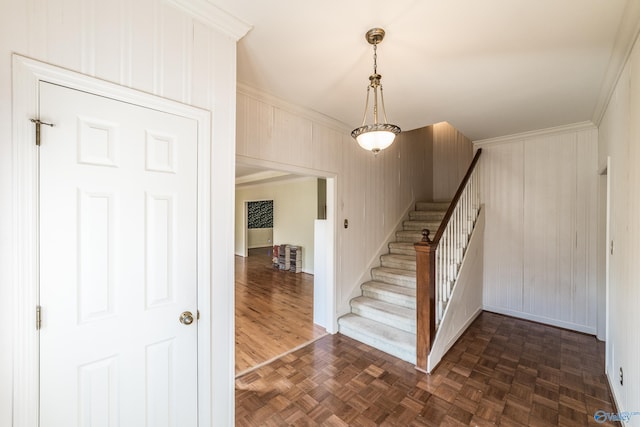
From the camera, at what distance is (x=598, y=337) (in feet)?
10.9

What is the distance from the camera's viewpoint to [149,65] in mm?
1382

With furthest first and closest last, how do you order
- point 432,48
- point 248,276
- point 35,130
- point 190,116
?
point 248,276, point 432,48, point 190,116, point 35,130

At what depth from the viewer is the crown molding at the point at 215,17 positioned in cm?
151

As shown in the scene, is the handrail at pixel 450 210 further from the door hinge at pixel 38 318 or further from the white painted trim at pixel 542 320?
the door hinge at pixel 38 318

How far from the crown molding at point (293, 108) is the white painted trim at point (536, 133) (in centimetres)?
235

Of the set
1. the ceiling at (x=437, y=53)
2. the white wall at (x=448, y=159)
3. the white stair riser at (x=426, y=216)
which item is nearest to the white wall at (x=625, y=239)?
the ceiling at (x=437, y=53)

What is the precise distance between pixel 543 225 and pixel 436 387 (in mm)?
2955

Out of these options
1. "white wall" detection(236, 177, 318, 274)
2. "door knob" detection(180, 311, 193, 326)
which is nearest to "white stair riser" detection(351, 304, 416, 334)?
"door knob" detection(180, 311, 193, 326)

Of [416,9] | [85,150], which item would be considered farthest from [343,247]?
[85,150]

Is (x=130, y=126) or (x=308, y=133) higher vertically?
(x=308, y=133)

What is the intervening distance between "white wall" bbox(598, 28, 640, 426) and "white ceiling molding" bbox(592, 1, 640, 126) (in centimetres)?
6

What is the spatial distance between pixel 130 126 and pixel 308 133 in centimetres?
207

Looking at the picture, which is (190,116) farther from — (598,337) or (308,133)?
(598,337)

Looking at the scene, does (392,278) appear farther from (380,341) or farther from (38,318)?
(38,318)
